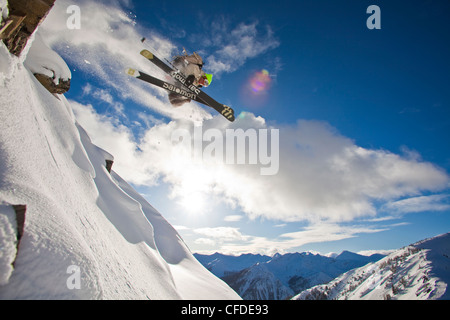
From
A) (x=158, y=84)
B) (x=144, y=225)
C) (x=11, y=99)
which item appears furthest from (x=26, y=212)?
(x=158, y=84)

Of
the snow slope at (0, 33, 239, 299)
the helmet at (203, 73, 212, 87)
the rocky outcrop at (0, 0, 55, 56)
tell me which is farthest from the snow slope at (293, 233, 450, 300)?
the rocky outcrop at (0, 0, 55, 56)

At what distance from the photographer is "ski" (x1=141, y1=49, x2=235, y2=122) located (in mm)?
12673

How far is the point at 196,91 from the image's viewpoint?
13844mm

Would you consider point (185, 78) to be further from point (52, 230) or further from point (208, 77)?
point (52, 230)

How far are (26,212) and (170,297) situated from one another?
4636 millimetres

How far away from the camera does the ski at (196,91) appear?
12.7 m

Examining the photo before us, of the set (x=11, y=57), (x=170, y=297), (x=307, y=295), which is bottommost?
(x=307, y=295)

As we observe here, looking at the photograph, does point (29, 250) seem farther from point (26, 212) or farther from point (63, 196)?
point (63, 196)

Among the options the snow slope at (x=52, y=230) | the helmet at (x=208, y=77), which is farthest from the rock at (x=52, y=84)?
the helmet at (x=208, y=77)

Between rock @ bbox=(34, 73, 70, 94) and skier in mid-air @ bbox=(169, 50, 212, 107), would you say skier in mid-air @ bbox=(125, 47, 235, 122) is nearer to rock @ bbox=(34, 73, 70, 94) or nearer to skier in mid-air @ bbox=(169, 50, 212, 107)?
skier in mid-air @ bbox=(169, 50, 212, 107)

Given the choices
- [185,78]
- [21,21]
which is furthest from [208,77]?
[21,21]

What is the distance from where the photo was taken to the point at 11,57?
505 centimetres

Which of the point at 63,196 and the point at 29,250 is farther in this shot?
the point at 63,196

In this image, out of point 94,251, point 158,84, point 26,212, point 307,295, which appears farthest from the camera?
point 307,295
